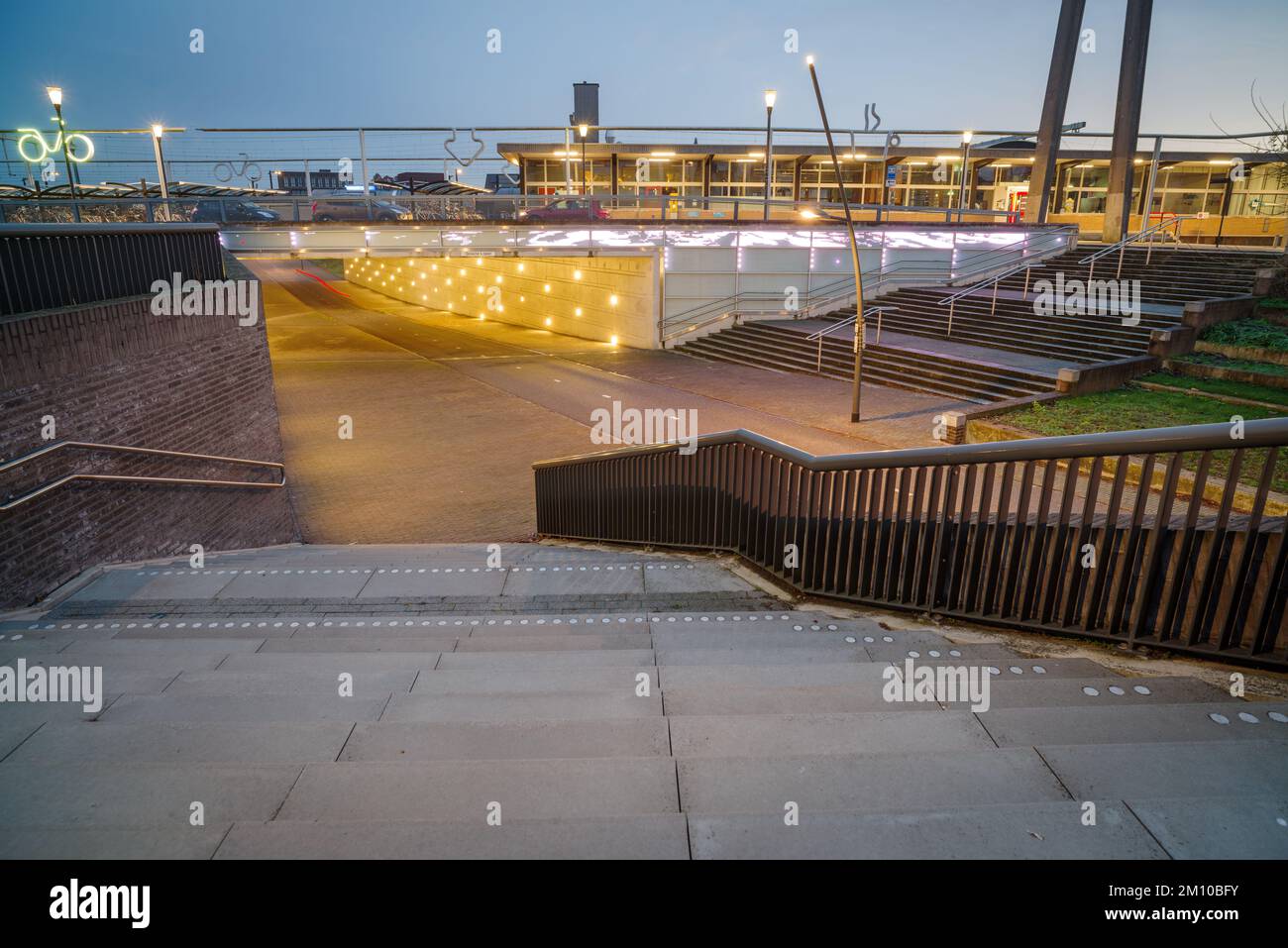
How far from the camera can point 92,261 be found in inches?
282

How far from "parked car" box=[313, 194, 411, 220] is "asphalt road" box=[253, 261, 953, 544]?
4.77 meters

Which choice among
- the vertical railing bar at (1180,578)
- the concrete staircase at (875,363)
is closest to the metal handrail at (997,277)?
the concrete staircase at (875,363)

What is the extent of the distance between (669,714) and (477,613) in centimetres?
306

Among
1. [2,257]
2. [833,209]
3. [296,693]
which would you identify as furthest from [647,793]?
[833,209]

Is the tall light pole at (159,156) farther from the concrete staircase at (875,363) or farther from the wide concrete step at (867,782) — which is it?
the wide concrete step at (867,782)

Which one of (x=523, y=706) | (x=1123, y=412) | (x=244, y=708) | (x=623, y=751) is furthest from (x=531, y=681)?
(x=1123, y=412)

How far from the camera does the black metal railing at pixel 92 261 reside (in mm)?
6148

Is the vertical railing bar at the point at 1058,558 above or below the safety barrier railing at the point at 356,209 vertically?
below

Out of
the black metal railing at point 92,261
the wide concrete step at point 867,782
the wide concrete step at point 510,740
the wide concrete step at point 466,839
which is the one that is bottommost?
the wide concrete step at point 510,740

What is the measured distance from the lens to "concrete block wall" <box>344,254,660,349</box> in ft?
86.8

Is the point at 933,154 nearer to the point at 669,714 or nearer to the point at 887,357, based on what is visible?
the point at 887,357

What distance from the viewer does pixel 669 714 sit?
11.6ft

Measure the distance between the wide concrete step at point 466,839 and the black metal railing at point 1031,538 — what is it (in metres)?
2.84

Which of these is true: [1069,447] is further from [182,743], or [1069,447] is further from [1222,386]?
[1222,386]
